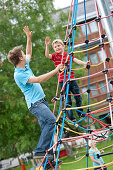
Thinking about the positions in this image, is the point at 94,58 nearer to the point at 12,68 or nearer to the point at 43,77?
the point at 12,68

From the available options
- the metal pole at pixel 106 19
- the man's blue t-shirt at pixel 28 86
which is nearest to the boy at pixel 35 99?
the man's blue t-shirt at pixel 28 86

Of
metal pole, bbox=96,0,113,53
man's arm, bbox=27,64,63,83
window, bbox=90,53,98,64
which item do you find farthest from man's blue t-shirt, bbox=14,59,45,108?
window, bbox=90,53,98,64

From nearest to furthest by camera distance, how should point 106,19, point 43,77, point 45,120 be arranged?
point 43,77 → point 45,120 → point 106,19

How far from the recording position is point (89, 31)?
17.0 metres

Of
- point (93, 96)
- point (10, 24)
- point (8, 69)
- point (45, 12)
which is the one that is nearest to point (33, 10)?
point (45, 12)

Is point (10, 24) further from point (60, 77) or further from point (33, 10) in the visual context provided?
point (60, 77)

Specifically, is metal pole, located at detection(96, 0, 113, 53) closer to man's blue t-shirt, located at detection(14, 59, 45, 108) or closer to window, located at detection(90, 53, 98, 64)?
man's blue t-shirt, located at detection(14, 59, 45, 108)

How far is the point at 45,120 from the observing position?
9.24 ft

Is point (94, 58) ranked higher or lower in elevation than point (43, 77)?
higher

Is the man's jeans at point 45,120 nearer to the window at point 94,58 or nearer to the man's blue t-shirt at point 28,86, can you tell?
the man's blue t-shirt at point 28,86

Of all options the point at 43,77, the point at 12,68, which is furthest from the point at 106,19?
the point at 12,68

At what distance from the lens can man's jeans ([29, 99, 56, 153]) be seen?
2.79 meters

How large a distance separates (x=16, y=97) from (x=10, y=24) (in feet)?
10.7

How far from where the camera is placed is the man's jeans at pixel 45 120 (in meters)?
2.79
